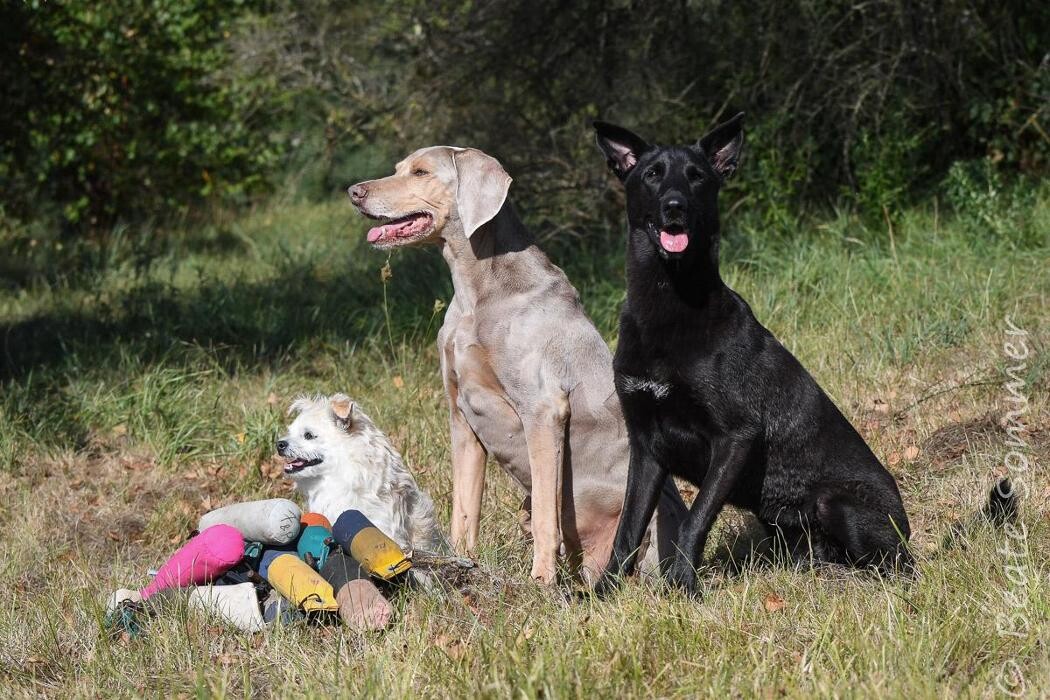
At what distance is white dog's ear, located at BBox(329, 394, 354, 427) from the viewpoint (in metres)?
4.94

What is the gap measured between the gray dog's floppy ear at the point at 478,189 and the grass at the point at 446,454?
0.83 m

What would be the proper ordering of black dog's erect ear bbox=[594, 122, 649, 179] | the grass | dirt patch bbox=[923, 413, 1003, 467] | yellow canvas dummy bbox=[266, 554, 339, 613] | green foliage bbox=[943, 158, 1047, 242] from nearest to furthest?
the grass → yellow canvas dummy bbox=[266, 554, 339, 613] → black dog's erect ear bbox=[594, 122, 649, 179] → dirt patch bbox=[923, 413, 1003, 467] → green foliage bbox=[943, 158, 1047, 242]

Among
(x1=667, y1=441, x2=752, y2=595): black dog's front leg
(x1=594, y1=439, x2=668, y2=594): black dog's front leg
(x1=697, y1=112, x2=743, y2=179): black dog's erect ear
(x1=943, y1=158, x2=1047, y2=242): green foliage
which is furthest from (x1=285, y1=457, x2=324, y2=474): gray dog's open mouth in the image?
(x1=943, y1=158, x2=1047, y2=242): green foliage

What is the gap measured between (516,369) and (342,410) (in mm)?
816

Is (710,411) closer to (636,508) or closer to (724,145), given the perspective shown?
(636,508)

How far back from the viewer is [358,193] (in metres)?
4.84

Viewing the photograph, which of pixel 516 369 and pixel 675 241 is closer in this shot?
pixel 675 241

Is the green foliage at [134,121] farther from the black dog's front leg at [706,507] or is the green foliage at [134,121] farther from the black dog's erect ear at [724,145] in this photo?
the black dog's front leg at [706,507]

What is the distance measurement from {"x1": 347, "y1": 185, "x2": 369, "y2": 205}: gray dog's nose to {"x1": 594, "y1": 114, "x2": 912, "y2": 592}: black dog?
980 mm

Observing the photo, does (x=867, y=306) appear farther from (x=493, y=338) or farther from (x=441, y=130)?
(x=441, y=130)

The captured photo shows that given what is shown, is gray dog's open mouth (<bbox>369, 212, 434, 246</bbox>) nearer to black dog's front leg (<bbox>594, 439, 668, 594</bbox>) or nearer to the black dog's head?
the black dog's head

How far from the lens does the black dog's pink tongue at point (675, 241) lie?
4.26 meters

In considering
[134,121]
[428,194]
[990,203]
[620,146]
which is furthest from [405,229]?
[134,121]

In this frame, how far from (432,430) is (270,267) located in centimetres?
609
